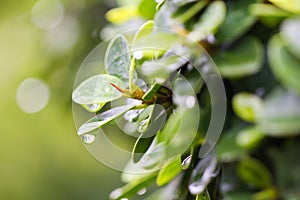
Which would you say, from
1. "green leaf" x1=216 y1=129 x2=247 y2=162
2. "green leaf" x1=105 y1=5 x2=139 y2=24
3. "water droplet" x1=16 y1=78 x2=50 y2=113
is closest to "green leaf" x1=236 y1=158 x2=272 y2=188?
"green leaf" x1=216 y1=129 x2=247 y2=162

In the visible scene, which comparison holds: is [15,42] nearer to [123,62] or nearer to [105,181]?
[105,181]

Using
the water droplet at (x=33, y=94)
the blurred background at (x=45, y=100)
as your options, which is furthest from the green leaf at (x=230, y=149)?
the water droplet at (x=33, y=94)

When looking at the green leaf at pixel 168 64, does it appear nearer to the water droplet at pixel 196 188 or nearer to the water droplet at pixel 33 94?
the water droplet at pixel 196 188

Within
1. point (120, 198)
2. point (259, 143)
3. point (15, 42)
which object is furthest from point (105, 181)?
point (259, 143)

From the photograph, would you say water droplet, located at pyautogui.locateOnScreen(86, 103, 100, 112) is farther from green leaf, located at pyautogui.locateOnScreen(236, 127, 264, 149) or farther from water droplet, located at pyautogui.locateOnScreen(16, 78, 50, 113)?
water droplet, located at pyautogui.locateOnScreen(16, 78, 50, 113)

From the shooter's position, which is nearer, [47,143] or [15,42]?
[15,42]

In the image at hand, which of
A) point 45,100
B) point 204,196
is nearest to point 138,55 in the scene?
point 204,196

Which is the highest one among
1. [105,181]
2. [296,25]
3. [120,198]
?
[296,25]
